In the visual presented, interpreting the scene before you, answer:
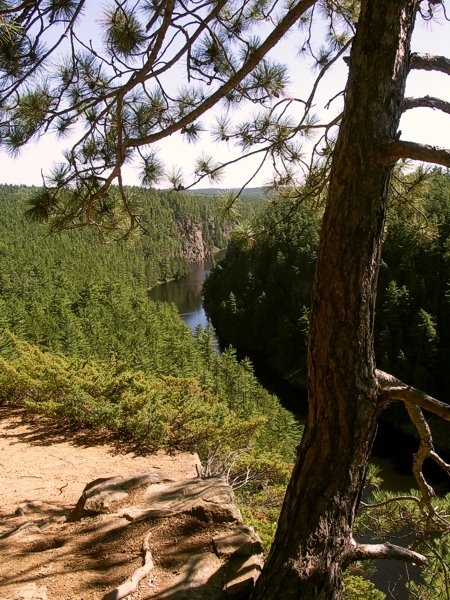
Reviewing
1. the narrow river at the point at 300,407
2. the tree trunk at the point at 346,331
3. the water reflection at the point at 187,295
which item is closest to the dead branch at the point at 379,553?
the tree trunk at the point at 346,331

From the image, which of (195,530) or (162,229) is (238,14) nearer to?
(195,530)

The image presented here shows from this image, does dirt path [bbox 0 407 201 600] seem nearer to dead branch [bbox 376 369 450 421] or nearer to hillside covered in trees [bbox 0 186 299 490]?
hillside covered in trees [bbox 0 186 299 490]

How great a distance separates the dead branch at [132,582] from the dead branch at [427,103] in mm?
2342

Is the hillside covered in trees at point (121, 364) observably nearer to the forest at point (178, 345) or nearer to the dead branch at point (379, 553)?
the forest at point (178, 345)

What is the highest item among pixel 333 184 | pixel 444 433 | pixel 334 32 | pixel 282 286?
pixel 334 32

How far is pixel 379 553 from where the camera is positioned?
216cm

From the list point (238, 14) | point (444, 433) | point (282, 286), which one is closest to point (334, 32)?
point (238, 14)

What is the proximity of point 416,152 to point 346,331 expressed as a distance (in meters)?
0.71

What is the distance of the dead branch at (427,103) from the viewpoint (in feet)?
6.84

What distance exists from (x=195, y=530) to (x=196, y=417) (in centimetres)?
390

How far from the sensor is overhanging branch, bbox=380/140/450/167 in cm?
181

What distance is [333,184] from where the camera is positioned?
198 cm

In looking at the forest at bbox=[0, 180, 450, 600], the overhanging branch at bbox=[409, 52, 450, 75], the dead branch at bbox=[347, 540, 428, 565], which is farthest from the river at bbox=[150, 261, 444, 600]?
the overhanging branch at bbox=[409, 52, 450, 75]

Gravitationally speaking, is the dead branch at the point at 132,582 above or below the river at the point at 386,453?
above
